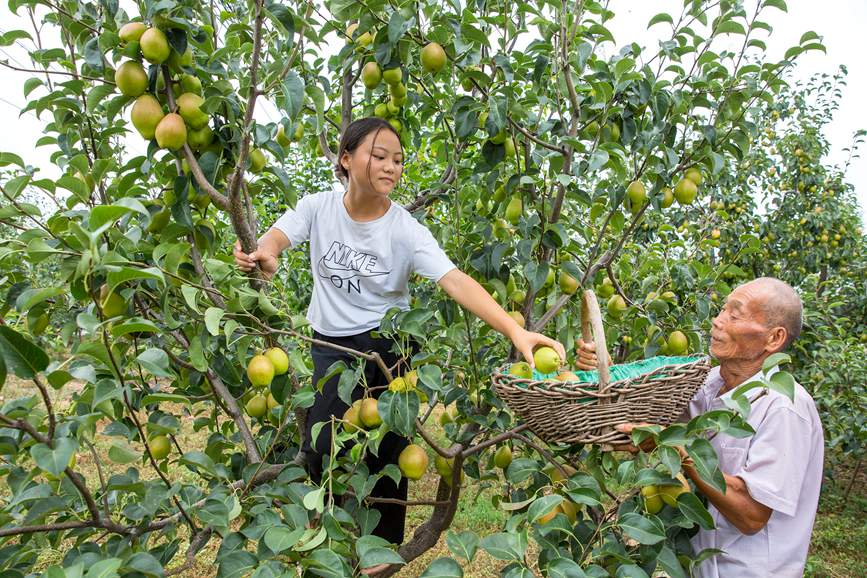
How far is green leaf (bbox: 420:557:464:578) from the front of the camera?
3.63ft

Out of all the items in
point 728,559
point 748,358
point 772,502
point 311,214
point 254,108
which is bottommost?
point 728,559

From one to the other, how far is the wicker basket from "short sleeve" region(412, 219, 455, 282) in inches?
20.1

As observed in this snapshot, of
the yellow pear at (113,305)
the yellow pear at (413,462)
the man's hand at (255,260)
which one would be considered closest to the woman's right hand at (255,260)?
the man's hand at (255,260)

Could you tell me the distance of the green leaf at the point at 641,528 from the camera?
3.84 feet

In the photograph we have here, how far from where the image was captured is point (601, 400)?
1269 millimetres

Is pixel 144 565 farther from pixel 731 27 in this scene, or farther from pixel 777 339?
pixel 731 27

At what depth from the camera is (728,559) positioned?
4.94 ft

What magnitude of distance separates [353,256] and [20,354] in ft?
3.60

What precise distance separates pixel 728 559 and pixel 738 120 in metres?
1.19

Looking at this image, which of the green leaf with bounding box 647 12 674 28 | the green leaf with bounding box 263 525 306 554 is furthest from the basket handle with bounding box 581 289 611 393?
the green leaf with bounding box 647 12 674 28

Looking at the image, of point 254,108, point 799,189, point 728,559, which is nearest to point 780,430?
point 728,559

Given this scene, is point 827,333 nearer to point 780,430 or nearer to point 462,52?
point 780,430

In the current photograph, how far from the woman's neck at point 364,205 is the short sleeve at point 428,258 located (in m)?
0.14

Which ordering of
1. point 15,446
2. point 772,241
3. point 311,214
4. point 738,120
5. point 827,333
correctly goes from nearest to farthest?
1. point 15,446
2. point 738,120
3. point 311,214
4. point 827,333
5. point 772,241
